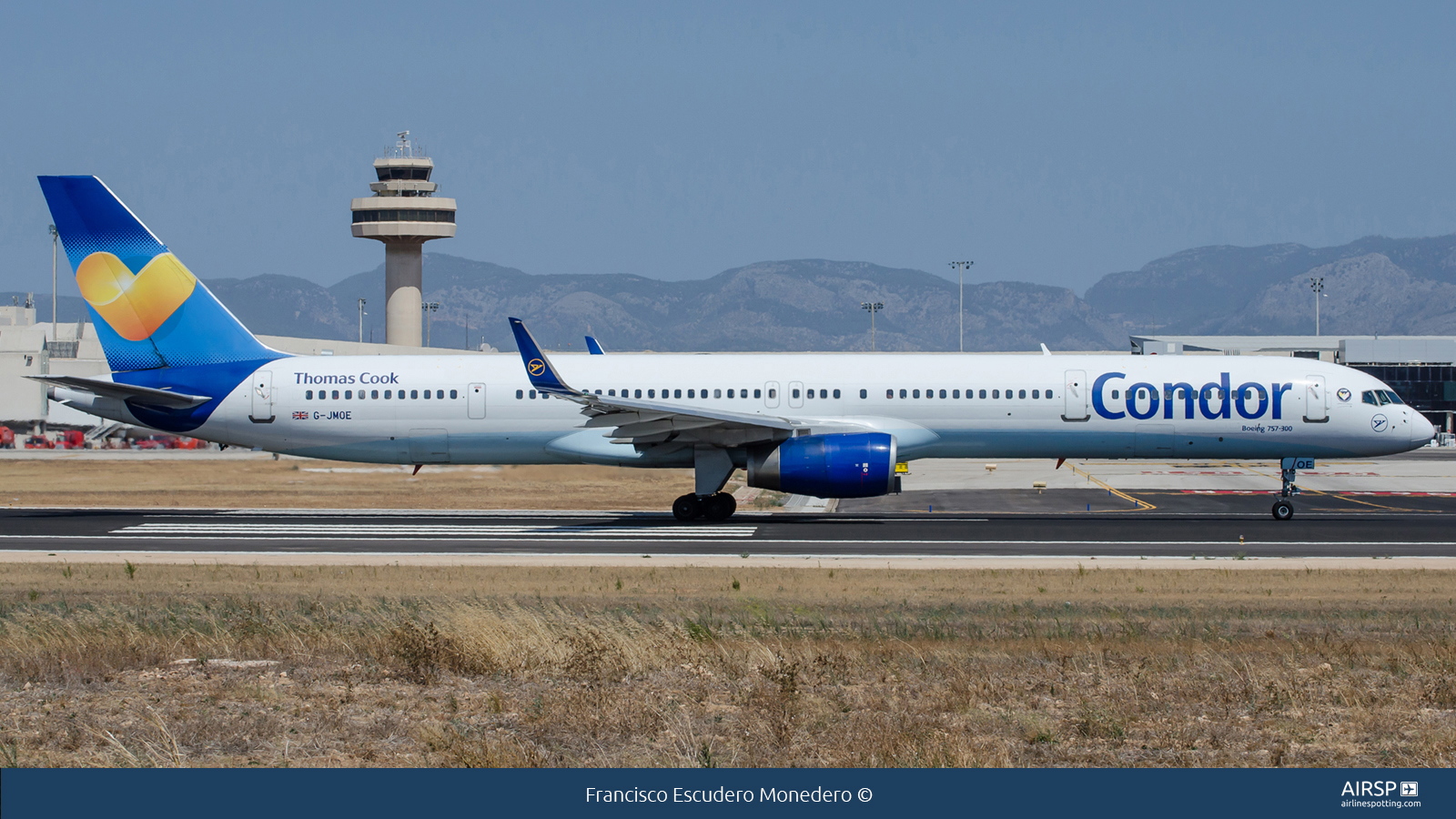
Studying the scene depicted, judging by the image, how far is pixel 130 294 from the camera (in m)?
33.7

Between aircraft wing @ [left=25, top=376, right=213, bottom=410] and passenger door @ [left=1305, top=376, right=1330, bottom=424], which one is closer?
aircraft wing @ [left=25, top=376, right=213, bottom=410]

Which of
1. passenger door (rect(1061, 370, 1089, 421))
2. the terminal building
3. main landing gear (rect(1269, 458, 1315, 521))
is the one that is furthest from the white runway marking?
the terminal building

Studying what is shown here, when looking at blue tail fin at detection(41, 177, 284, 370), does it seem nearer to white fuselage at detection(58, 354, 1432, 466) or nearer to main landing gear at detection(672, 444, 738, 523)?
white fuselage at detection(58, 354, 1432, 466)

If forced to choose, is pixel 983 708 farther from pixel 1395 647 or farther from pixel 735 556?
pixel 735 556

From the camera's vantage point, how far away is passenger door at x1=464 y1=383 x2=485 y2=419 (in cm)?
3344

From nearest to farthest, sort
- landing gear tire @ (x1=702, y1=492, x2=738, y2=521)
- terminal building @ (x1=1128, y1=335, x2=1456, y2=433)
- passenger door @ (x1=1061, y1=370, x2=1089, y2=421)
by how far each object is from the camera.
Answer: passenger door @ (x1=1061, y1=370, x2=1089, y2=421) → landing gear tire @ (x1=702, y1=492, x2=738, y2=521) → terminal building @ (x1=1128, y1=335, x2=1456, y2=433)

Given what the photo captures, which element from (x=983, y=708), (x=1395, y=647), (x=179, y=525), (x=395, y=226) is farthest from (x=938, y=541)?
(x=395, y=226)

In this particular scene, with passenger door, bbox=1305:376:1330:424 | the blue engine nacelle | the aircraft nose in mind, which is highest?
passenger door, bbox=1305:376:1330:424

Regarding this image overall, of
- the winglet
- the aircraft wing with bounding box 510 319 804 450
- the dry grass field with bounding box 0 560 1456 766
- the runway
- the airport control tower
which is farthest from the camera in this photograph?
the airport control tower

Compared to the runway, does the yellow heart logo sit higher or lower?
higher

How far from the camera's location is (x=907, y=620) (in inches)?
690

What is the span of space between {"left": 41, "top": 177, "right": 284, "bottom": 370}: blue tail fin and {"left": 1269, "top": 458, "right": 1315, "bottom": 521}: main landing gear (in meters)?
26.6

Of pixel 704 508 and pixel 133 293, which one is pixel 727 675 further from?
pixel 133 293

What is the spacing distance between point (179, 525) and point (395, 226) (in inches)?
4192
